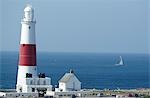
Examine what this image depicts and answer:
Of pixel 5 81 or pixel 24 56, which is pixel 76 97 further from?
pixel 5 81

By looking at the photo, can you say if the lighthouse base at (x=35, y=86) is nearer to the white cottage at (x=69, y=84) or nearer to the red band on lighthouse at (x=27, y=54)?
the white cottage at (x=69, y=84)

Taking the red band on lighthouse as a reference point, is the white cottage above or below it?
below

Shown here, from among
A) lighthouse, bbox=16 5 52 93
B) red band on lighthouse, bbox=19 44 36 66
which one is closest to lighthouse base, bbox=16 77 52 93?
lighthouse, bbox=16 5 52 93

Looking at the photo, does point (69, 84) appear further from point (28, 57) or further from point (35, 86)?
point (28, 57)

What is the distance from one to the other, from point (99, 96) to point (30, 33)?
22.4ft

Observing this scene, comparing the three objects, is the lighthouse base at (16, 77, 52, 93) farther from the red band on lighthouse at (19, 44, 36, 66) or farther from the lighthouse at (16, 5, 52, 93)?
the red band on lighthouse at (19, 44, 36, 66)

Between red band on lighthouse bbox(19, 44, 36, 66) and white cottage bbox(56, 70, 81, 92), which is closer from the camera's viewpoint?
white cottage bbox(56, 70, 81, 92)

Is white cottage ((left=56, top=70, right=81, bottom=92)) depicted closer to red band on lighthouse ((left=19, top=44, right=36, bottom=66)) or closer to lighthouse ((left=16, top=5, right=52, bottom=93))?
lighthouse ((left=16, top=5, right=52, bottom=93))

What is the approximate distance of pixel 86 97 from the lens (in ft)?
165

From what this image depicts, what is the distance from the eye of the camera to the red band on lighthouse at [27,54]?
179 ft

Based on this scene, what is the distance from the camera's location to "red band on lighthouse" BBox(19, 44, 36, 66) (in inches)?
2153

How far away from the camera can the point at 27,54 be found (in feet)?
180

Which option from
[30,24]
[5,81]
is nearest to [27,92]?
[30,24]

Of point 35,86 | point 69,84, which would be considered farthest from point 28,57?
point 69,84
